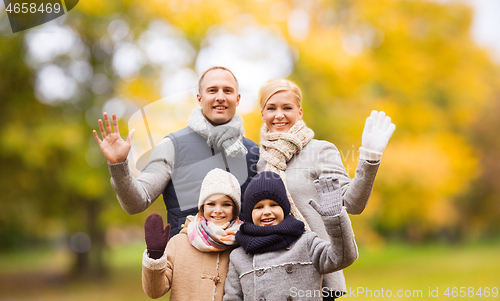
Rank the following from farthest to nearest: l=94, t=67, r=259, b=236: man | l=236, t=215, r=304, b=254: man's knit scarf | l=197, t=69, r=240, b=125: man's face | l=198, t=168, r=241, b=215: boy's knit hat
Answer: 1. l=197, t=69, r=240, b=125: man's face
2. l=94, t=67, r=259, b=236: man
3. l=198, t=168, r=241, b=215: boy's knit hat
4. l=236, t=215, r=304, b=254: man's knit scarf

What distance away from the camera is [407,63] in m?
10.6

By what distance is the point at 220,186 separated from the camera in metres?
2.64

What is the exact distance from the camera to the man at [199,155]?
9.25 ft

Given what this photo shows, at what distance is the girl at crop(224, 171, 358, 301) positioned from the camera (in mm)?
2395

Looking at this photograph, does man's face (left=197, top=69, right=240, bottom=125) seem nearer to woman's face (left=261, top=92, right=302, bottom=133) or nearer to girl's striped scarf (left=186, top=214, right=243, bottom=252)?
woman's face (left=261, top=92, right=302, bottom=133)

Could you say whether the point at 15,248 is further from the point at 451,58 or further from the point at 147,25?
the point at 451,58

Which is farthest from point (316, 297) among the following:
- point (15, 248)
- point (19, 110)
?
point (15, 248)

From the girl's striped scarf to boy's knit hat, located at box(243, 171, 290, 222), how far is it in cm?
15

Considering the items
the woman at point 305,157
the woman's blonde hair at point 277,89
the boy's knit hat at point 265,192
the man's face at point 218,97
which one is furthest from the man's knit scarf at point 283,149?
the man's face at point 218,97

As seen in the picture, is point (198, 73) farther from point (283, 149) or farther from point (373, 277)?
point (373, 277)

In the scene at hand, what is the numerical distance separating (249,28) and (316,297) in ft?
25.5

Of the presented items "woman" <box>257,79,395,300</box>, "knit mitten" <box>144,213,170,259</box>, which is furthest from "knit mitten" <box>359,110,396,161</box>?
"knit mitten" <box>144,213,170,259</box>

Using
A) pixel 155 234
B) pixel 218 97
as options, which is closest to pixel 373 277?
pixel 218 97

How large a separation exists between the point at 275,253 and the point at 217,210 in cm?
43
